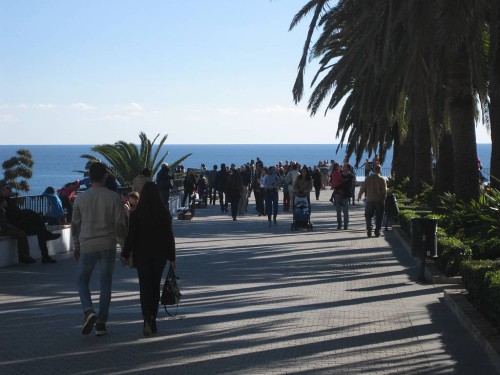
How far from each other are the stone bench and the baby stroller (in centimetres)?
718

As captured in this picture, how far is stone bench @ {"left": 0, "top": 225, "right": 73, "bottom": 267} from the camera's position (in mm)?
15813

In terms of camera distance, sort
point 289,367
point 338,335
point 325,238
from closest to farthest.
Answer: point 289,367, point 338,335, point 325,238

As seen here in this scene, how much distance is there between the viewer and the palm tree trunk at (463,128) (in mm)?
18719

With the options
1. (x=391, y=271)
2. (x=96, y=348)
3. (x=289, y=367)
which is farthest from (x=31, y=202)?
(x=289, y=367)

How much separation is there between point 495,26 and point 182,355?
8780mm

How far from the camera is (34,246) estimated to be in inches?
666

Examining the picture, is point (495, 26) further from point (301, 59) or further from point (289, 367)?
point (289, 367)

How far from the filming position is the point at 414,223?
44.9 ft

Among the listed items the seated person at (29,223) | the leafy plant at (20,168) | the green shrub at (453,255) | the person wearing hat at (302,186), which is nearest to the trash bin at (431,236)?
the green shrub at (453,255)

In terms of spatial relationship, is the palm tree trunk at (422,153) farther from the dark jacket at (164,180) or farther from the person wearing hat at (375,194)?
the dark jacket at (164,180)

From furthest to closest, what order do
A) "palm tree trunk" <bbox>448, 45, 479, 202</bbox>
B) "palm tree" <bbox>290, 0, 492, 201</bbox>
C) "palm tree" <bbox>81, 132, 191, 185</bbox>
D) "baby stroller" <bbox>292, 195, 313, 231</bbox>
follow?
"palm tree" <bbox>81, 132, 191, 185</bbox> → "baby stroller" <bbox>292, 195, 313, 231</bbox> → "palm tree trunk" <bbox>448, 45, 479, 202</bbox> → "palm tree" <bbox>290, 0, 492, 201</bbox>

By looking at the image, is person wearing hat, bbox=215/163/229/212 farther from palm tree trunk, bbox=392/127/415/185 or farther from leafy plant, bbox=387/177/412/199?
palm tree trunk, bbox=392/127/415/185

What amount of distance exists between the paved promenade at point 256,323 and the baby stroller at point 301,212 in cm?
647

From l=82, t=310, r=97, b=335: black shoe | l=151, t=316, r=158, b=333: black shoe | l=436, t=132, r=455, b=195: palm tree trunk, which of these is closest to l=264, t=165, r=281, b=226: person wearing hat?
l=436, t=132, r=455, b=195: palm tree trunk
